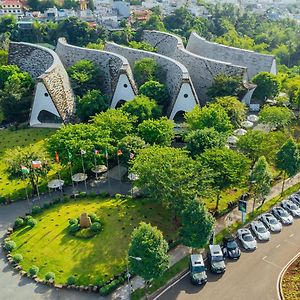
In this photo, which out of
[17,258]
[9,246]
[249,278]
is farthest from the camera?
[9,246]

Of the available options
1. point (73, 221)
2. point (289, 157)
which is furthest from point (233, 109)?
point (73, 221)

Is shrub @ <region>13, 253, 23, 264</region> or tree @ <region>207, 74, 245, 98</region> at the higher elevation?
tree @ <region>207, 74, 245, 98</region>

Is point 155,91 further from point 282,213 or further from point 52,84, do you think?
point 282,213

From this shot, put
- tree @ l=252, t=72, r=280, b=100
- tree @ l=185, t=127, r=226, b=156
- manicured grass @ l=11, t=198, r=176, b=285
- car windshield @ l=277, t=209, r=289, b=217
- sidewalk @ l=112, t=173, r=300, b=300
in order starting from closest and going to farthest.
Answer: sidewalk @ l=112, t=173, r=300, b=300
manicured grass @ l=11, t=198, r=176, b=285
car windshield @ l=277, t=209, r=289, b=217
tree @ l=185, t=127, r=226, b=156
tree @ l=252, t=72, r=280, b=100

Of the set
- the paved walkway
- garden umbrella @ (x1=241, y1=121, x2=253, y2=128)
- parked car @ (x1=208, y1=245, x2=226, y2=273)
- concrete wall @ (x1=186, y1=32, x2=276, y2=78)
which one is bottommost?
the paved walkway

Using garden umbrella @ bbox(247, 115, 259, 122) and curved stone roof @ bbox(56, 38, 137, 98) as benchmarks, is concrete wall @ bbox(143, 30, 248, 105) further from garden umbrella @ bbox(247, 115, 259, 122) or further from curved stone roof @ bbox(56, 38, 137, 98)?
curved stone roof @ bbox(56, 38, 137, 98)

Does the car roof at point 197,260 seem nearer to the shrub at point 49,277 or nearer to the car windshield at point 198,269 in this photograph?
the car windshield at point 198,269

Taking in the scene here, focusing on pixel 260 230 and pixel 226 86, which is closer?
pixel 260 230

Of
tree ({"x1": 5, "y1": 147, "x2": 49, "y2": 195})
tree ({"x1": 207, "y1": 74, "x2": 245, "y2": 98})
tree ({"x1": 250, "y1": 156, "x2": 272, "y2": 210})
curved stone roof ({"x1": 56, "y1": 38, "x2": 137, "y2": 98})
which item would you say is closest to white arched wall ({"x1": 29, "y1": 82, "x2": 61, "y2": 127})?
curved stone roof ({"x1": 56, "y1": 38, "x2": 137, "y2": 98})
